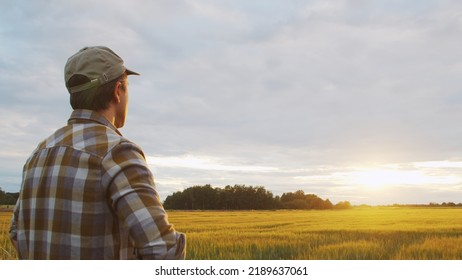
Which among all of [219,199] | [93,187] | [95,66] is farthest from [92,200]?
[219,199]

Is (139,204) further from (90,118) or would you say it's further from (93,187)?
(90,118)

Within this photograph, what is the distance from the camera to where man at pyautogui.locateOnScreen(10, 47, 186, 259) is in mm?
1530

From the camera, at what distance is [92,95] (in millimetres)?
1801

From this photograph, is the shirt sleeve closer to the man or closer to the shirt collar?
the man

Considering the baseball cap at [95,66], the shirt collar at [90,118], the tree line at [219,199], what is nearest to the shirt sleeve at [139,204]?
the shirt collar at [90,118]

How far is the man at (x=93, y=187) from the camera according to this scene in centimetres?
153

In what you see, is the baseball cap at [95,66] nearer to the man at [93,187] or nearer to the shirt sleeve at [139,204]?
the man at [93,187]

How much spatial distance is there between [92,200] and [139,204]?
20 cm

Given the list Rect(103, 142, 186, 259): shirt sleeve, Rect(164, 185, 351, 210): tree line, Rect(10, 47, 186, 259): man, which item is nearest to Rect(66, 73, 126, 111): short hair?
Rect(10, 47, 186, 259): man

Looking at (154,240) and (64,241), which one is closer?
(154,240)
